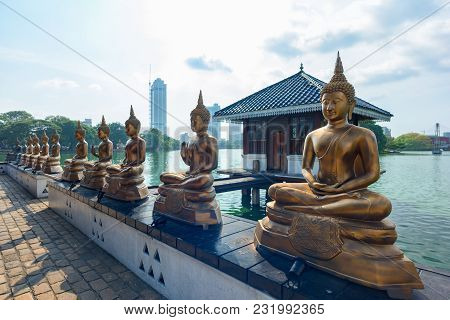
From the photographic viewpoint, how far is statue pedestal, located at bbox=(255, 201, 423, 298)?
234cm

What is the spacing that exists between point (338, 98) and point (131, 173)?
4396 millimetres

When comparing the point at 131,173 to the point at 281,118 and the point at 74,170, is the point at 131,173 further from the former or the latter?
the point at 281,118

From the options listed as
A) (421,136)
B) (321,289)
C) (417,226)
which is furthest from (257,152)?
(421,136)

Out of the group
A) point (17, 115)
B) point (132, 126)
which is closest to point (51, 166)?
point (132, 126)

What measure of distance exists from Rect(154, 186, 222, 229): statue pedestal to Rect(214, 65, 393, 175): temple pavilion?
757 cm

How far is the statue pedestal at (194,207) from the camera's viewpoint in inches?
162

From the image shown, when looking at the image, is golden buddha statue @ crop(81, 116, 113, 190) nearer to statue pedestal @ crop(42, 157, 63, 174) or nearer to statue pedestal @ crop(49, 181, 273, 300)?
statue pedestal @ crop(49, 181, 273, 300)

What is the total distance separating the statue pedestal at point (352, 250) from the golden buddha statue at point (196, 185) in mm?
1484

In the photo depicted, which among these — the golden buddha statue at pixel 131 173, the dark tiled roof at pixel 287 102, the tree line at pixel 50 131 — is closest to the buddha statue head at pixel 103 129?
the golden buddha statue at pixel 131 173

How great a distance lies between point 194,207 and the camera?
4160 millimetres

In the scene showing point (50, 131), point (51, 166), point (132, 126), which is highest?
point (50, 131)

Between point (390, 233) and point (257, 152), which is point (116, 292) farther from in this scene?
point (257, 152)

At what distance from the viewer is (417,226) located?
830 cm

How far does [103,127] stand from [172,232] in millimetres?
4643
